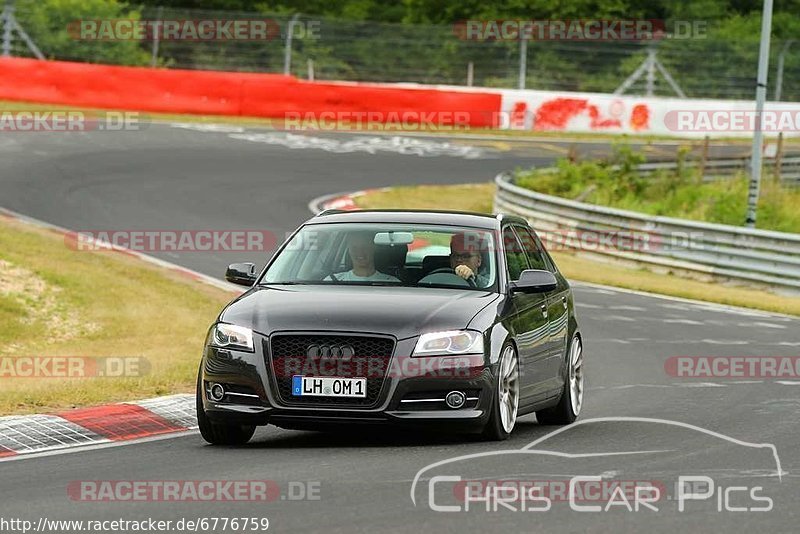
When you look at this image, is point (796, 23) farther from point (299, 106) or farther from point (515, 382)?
point (515, 382)

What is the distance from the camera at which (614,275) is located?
26578 millimetres

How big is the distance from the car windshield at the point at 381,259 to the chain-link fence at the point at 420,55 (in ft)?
114

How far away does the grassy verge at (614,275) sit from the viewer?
24.2 m

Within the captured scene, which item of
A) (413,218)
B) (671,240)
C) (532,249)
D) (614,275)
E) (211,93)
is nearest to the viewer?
(413,218)

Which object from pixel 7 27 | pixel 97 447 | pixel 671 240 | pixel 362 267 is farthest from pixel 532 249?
pixel 7 27

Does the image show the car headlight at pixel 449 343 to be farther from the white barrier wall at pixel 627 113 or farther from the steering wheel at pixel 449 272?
the white barrier wall at pixel 627 113

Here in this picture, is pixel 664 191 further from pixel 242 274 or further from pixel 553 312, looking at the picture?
pixel 242 274

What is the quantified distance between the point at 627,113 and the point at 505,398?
38870 millimetres

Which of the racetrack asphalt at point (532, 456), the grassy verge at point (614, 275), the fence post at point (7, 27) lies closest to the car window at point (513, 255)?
the racetrack asphalt at point (532, 456)

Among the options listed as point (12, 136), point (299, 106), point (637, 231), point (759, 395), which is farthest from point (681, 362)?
point (299, 106)

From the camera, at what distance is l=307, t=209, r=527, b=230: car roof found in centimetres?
1144

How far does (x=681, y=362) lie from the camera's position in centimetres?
1656

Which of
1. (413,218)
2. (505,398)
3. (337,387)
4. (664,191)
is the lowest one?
(664,191)

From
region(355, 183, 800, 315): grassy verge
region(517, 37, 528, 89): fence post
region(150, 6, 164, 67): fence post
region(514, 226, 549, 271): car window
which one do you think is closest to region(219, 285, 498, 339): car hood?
region(514, 226, 549, 271): car window
